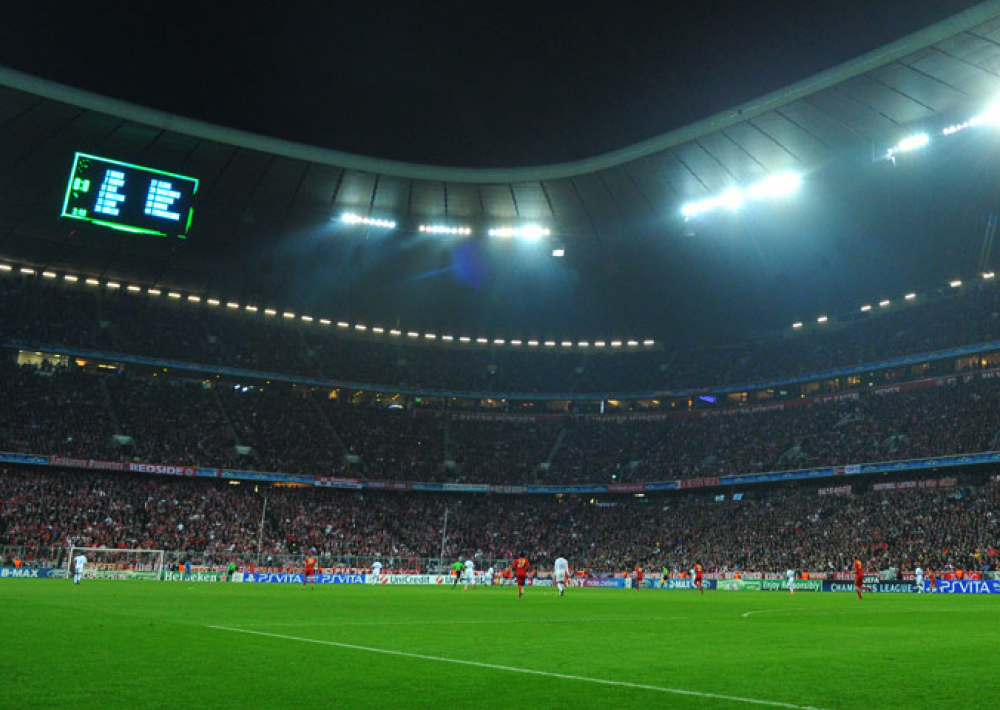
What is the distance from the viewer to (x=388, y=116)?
1813 inches

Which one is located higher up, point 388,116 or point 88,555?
point 388,116

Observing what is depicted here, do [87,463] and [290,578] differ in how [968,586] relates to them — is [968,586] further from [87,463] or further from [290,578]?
[87,463]

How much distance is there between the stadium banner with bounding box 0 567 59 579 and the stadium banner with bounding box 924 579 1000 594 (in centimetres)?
4309

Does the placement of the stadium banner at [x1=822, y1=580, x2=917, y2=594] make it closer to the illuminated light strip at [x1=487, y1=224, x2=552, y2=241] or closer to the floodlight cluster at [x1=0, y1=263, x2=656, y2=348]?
the illuminated light strip at [x1=487, y1=224, x2=552, y2=241]

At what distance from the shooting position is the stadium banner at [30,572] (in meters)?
41.2

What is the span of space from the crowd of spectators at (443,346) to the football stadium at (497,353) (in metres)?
0.38

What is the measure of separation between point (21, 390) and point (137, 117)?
24079 millimetres

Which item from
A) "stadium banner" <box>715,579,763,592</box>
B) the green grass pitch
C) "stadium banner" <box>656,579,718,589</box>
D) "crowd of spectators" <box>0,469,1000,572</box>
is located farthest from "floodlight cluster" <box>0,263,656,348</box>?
the green grass pitch

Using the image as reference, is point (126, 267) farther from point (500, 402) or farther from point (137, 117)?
point (500, 402)

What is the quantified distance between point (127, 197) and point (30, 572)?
20.2 m

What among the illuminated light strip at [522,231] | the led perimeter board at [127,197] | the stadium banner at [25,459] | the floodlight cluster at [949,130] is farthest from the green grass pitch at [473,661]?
the illuminated light strip at [522,231]

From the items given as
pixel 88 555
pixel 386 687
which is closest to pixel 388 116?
pixel 88 555

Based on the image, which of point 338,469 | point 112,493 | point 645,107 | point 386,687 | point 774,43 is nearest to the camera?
point 386,687

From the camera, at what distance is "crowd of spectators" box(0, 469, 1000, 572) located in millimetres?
47719
